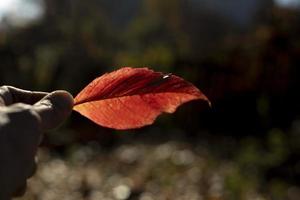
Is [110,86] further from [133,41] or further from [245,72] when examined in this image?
[133,41]

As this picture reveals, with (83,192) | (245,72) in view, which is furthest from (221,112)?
(83,192)

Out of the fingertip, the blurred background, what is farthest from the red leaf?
the blurred background

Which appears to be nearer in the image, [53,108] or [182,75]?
[53,108]

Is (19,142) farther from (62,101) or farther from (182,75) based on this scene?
(182,75)

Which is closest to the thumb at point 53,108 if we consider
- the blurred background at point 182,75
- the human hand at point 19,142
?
the human hand at point 19,142

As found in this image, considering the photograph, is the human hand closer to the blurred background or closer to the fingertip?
the fingertip

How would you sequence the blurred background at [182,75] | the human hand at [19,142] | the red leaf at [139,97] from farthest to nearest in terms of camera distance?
the blurred background at [182,75] < the red leaf at [139,97] < the human hand at [19,142]

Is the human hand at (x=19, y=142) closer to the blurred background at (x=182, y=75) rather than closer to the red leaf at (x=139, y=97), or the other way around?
the red leaf at (x=139, y=97)

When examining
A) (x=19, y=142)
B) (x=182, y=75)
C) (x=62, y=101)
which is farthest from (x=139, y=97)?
(x=182, y=75)
